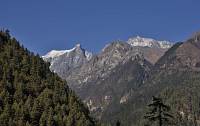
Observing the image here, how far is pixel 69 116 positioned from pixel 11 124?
27.8m

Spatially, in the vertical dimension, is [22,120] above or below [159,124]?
above

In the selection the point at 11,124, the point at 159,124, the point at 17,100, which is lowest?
the point at 159,124

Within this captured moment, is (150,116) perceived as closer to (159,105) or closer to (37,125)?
(159,105)

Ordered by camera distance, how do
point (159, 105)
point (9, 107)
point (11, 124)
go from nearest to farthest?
point (159, 105) → point (11, 124) → point (9, 107)

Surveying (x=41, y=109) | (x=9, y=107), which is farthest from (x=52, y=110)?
(x=9, y=107)

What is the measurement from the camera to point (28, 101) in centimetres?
19525

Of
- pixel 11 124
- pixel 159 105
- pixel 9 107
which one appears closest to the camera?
pixel 159 105

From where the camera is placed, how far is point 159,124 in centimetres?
9869

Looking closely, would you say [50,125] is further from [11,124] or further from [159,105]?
[159,105]

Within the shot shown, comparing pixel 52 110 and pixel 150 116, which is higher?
pixel 52 110

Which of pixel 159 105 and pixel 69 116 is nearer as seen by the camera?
pixel 159 105

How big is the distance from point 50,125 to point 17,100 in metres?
23.9

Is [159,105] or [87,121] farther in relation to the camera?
[87,121]

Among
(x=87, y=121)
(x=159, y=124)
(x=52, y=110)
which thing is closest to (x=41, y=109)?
(x=52, y=110)
